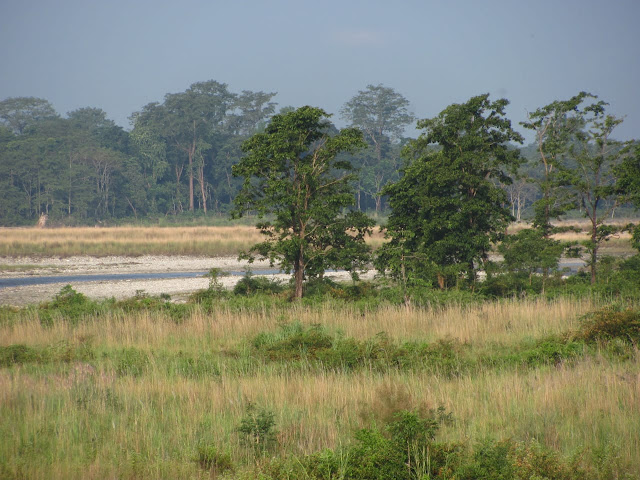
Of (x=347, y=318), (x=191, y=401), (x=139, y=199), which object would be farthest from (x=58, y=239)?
(x=191, y=401)

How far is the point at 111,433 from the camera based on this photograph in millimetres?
6535

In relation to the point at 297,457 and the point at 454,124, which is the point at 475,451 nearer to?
the point at 297,457

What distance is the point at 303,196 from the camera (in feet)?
61.6

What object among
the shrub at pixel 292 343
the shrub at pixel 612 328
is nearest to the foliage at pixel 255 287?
the shrub at pixel 292 343

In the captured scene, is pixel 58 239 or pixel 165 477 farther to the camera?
pixel 58 239

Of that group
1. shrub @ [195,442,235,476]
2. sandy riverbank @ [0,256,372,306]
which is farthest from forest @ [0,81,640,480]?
sandy riverbank @ [0,256,372,306]

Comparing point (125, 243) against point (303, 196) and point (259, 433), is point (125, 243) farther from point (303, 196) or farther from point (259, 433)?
point (259, 433)

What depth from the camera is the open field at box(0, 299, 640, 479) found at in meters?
5.93

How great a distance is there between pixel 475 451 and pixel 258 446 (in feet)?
6.55

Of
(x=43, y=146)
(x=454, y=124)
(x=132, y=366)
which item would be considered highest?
(x=43, y=146)

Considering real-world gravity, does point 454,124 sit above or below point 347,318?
above

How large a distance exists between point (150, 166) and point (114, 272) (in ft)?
160

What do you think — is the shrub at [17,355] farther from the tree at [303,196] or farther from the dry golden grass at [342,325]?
the tree at [303,196]

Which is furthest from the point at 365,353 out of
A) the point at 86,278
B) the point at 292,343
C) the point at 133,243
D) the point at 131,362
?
the point at 133,243
